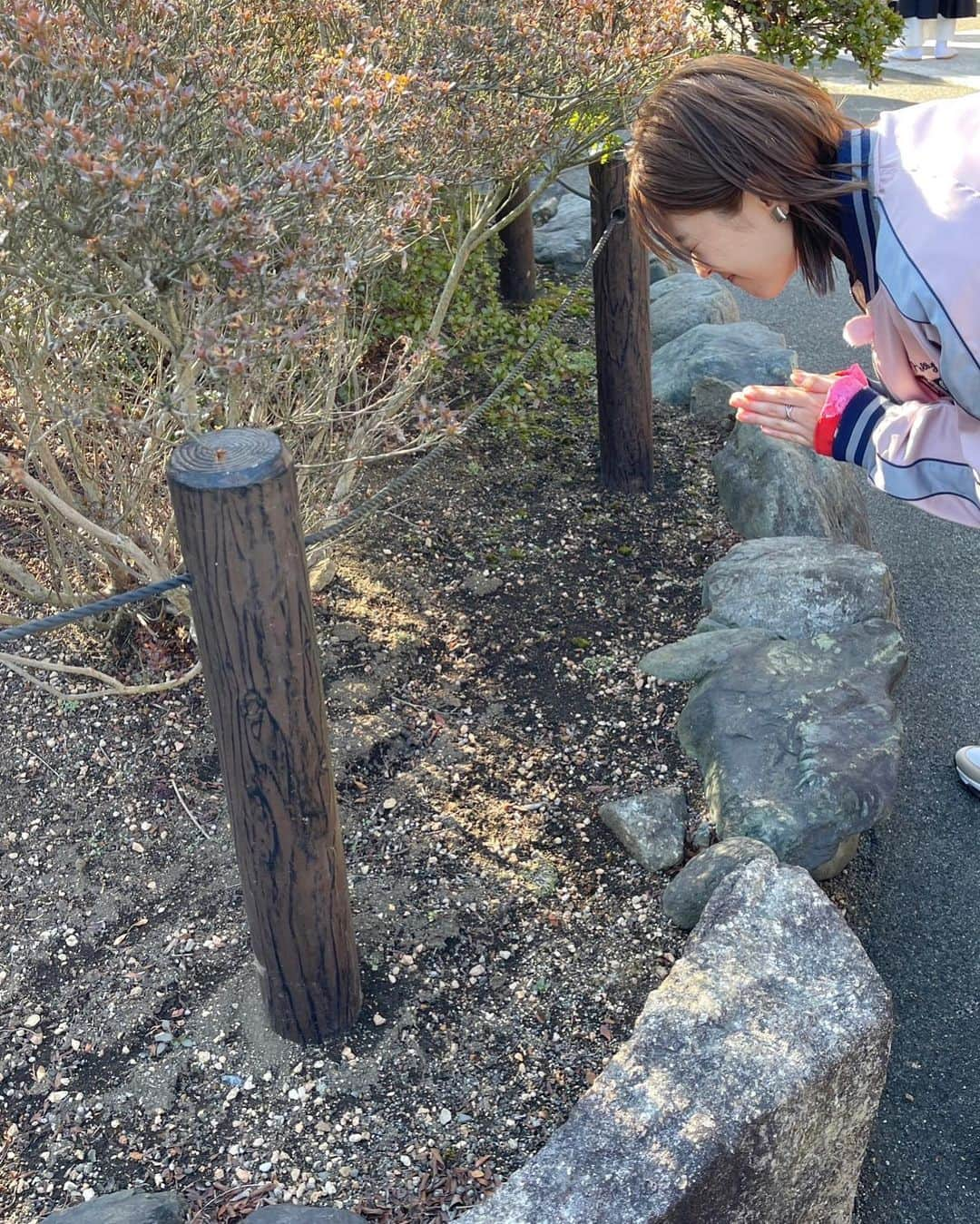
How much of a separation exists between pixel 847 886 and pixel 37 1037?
1906mm

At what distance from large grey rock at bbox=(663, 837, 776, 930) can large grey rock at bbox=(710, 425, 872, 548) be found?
1.65m

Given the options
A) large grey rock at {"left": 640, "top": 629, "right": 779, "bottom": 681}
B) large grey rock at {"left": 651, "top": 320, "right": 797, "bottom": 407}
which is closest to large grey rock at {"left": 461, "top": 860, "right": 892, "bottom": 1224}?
large grey rock at {"left": 640, "top": 629, "right": 779, "bottom": 681}

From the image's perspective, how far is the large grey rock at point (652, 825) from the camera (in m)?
2.76

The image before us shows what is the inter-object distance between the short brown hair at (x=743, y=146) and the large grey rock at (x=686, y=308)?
3.71m

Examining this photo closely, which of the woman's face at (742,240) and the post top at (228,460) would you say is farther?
the woman's face at (742,240)

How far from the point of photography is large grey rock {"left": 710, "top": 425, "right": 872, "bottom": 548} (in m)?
3.97

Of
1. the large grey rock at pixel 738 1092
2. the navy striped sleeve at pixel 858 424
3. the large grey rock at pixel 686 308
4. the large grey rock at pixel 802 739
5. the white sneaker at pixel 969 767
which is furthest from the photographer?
the large grey rock at pixel 686 308

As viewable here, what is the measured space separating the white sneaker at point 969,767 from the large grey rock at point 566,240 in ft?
14.1

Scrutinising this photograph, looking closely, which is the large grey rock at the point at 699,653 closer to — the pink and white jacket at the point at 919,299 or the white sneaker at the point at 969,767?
the white sneaker at the point at 969,767

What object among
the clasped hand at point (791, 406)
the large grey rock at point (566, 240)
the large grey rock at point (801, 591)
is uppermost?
the clasped hand at point (791, 406)

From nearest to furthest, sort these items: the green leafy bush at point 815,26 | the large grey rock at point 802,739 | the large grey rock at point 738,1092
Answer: the large grey rock at point 738,1092, the large grey rock at point 802,739, the green leafy bush at point 815,26

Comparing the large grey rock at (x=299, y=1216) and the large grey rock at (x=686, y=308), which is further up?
the large grey rock at (x=686, y=308)

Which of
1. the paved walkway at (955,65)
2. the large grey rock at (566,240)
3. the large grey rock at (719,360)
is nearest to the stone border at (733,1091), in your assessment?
the large grey rock at (719,360)

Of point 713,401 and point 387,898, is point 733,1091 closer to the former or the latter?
point 387,898
